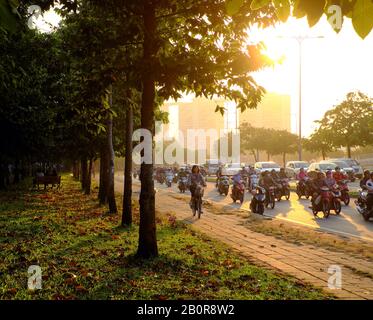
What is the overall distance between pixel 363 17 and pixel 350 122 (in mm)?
46384

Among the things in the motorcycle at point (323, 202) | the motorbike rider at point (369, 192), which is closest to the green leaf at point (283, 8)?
the motorbike rider at point (369, 192)

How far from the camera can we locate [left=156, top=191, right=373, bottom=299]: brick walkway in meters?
6.43

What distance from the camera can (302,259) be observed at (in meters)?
8.24

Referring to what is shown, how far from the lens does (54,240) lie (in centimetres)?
1014

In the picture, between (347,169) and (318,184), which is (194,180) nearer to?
(318,184)

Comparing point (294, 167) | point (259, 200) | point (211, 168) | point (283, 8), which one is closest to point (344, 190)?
point (259, 200)

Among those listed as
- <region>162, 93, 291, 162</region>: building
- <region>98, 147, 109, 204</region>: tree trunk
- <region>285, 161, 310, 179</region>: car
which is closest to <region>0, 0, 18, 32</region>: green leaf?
<region>98, 147, 109, 204</region>: tree trunk

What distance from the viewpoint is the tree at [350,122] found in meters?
44.4

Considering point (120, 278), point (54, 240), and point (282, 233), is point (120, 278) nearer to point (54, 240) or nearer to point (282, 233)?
point (54, 240)

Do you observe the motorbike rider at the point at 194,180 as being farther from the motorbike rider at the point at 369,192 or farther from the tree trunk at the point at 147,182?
the tree trunk at the point at 147,182

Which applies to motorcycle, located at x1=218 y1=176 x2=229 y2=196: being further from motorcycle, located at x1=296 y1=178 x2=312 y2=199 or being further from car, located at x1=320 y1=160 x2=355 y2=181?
car, located at x1=320 y1=160 x2=355 y2=181

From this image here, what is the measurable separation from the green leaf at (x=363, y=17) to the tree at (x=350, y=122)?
44.9m

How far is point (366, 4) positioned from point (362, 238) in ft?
33.5
